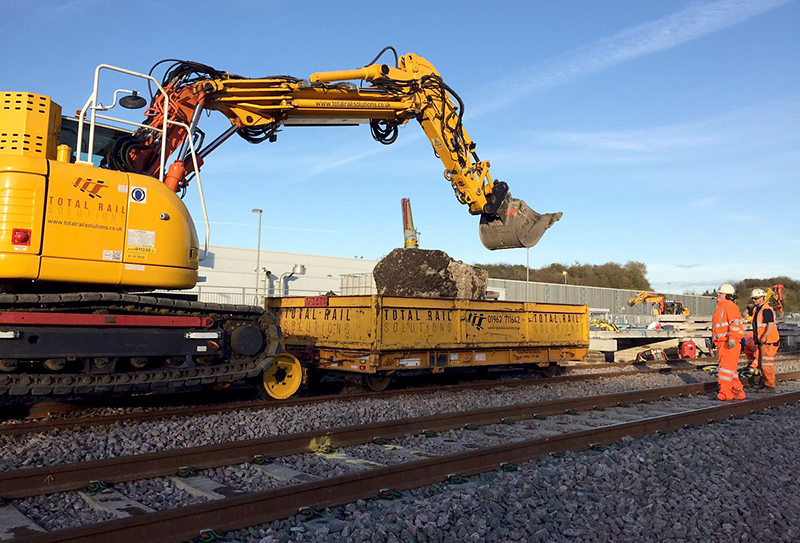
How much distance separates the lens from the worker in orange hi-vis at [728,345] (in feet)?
33.8

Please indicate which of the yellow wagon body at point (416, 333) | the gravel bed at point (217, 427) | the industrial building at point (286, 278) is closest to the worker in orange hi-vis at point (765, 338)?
the yellow wagon body at point (416, 333)

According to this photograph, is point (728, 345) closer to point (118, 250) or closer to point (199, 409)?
point (199, 409)

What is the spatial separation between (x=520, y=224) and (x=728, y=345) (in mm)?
4019

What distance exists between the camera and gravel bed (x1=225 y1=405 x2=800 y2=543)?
3.90 meters

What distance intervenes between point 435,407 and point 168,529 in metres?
5.69

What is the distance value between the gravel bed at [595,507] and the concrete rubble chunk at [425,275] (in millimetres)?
9420

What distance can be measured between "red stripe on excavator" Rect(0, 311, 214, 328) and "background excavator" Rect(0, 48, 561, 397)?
0.01 meters

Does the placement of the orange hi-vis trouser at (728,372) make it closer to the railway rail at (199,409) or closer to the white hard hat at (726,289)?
the white hard hat at (726,289)

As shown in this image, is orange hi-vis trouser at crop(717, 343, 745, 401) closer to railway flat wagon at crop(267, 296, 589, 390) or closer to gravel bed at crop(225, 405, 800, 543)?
railway flat wagon at crop(267, 296, 589, 390)

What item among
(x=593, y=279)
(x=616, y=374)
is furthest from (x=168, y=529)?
(x=593, y=279)

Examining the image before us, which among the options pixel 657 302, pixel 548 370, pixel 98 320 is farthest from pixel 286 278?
pixel 98 320

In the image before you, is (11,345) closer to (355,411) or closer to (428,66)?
(355,411)

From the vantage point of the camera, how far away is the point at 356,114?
10.6m

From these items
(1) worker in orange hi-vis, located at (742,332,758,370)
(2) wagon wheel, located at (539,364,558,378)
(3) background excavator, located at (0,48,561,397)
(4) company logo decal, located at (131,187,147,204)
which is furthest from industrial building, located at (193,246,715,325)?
(4) company logo decal, located at (131,187,147,204)
